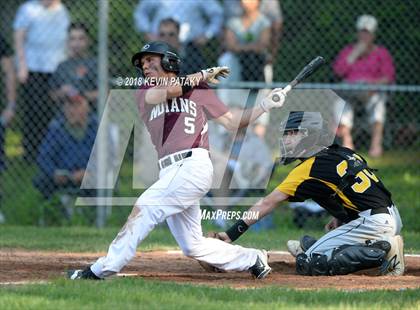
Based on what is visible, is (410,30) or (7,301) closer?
(7,301)

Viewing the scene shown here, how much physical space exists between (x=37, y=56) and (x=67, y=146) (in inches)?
52.6

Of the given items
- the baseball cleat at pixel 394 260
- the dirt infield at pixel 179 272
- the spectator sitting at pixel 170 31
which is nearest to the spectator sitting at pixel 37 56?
the spectator sitting at pixel 170 31

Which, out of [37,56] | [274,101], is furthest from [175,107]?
[37,56]

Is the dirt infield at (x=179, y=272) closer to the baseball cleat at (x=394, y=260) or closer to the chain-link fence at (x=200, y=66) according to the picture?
the baseball cleat at (x=394, y=260)

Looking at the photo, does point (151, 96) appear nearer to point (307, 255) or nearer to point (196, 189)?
point (196, 189)

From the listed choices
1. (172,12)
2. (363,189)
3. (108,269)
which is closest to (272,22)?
(172,12)

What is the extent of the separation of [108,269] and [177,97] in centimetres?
143

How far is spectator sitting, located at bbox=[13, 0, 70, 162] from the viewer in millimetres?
12391

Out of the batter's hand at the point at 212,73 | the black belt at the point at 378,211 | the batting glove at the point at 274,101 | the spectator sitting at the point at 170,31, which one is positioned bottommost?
the black belt at the point at 378,211

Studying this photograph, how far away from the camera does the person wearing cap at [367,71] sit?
12.5m

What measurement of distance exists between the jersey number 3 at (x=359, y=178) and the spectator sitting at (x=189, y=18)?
4963mm

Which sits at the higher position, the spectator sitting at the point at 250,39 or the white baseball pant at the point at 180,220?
the spectator sitting at the point at 250,39

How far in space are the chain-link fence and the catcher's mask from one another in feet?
12.8

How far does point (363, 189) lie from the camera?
25.5 feet
